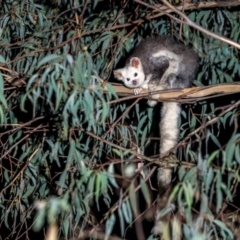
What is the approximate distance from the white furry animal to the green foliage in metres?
0.11

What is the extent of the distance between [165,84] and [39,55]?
0.77 metres

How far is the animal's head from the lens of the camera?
12.7ft

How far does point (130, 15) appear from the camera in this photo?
4.30m

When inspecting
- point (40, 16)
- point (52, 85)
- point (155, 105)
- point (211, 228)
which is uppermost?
point (40, 16)

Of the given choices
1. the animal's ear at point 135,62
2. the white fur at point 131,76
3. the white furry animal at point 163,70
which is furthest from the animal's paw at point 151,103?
the animal's ear at point 135,62

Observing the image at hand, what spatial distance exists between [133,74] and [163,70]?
21cm

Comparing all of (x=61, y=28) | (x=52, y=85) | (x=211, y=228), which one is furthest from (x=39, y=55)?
(x=211, y=228)

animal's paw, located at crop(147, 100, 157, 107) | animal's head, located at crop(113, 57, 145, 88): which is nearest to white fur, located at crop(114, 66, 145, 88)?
animal's head, located at crop(113, 57, 145, 88)

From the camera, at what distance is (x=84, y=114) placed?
321 cm

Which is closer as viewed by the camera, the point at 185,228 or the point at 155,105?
the point at 185,228

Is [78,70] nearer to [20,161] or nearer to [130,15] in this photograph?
[20,161]

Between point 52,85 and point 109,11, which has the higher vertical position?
point 109,11

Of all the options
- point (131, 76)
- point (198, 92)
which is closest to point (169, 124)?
point (131, 76)

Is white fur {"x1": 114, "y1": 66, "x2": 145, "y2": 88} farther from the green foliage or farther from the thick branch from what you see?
the thick branch
